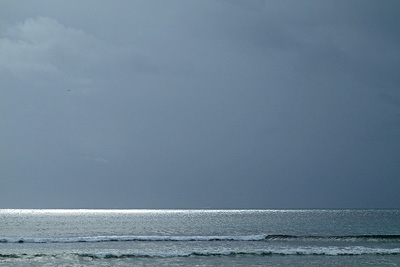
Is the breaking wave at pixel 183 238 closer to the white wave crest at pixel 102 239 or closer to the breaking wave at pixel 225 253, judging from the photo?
the white wave crest at pixel 102 239

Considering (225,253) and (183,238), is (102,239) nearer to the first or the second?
(183,238)

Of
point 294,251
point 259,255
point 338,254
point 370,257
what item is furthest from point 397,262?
point 259,255

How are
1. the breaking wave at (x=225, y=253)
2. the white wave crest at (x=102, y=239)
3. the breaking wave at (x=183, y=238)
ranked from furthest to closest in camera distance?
the breaking wave at (x=183, y=238), the white wave crest at (x=102, y=239), the breaking wave at (x=225, y=253)

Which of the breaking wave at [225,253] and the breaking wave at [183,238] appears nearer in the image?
the breaking wave at [225,253]

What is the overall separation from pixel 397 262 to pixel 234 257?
1149cm

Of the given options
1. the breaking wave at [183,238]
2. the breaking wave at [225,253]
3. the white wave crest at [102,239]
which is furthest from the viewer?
the breaking wave at [183,238]

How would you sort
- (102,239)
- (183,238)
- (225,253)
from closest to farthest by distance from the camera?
(225,253) → (102,239) → (183,238)

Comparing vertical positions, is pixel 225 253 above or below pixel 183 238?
above

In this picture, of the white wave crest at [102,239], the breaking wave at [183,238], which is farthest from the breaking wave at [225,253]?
the breaking wave at [183,238]

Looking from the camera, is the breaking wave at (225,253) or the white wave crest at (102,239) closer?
the breaking wave at (225,253)

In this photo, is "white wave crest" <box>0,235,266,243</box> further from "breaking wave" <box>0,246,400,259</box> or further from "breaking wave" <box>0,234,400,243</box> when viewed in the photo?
"breaking wave" <box>0,246,400,259</box>

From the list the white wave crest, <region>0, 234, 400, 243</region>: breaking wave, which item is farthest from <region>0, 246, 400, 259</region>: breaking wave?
<region>0, 234, 400, 243</region>: breaking wave

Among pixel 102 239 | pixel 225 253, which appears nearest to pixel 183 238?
pixel 102 239

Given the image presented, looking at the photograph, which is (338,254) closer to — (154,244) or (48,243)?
(154,244)
